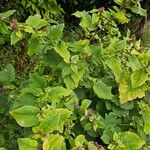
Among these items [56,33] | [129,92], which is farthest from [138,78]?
[56,33]

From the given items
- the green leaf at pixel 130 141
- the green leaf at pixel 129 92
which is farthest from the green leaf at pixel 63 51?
the green leaf at pixel 130 141

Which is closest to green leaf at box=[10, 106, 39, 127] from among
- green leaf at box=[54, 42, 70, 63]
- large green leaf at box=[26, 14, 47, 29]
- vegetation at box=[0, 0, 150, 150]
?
vegetation at box=[0, 0, 150, 150]

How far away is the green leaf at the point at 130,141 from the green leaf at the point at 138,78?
0.76 feet

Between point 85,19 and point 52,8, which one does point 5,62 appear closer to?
point 52,8

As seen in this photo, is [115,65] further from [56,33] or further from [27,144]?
[27,144]

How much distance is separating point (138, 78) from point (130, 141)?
278mm

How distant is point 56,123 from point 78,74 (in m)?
0.44

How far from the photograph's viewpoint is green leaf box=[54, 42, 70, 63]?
1717mm

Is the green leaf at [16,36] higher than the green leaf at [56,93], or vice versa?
the green leaf at [16,36]

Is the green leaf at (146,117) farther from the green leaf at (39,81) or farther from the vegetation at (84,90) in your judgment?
the green leaf at (39,81)

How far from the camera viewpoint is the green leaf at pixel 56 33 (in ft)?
5.65

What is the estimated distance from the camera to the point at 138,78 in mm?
1766

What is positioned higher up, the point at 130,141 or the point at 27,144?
the point at 27,144

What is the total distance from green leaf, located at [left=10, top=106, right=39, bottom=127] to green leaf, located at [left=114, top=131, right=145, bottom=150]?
1.11ft
